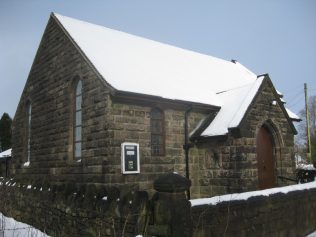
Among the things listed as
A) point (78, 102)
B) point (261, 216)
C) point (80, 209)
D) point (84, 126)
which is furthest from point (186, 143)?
point (80, 209)

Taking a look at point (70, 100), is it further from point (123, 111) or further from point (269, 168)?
point (269, 168)

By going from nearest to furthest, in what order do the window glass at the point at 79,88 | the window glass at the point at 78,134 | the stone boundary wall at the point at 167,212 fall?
the stone boundary wall at the point at 167,212 → the window glass at the point at 78,134 → the window glass at the point at 79,88

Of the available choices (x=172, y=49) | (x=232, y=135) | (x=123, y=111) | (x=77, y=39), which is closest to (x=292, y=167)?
(x=232, y=135)

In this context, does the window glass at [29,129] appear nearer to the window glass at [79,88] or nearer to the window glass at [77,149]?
the window glass at [77,149]

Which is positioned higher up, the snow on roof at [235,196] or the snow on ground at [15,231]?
the snow on roof at [235,196]

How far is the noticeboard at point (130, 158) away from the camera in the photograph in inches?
451

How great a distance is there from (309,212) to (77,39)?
398 inches

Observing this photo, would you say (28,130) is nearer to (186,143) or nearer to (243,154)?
(186,143)

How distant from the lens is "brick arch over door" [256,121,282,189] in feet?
45.4

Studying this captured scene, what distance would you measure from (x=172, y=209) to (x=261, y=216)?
10.3ft

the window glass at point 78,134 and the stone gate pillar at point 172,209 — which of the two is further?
the window glass at point 78,134

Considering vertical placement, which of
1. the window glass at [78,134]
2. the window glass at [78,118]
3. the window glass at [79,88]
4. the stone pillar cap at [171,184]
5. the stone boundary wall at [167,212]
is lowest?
the stone boundary wall at [167,212]

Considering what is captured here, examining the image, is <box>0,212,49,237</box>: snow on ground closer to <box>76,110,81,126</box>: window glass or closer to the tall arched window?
the tall arched window

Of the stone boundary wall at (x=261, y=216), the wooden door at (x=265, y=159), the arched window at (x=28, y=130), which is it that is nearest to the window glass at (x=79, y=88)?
the arched window at (x=28, y=130)
